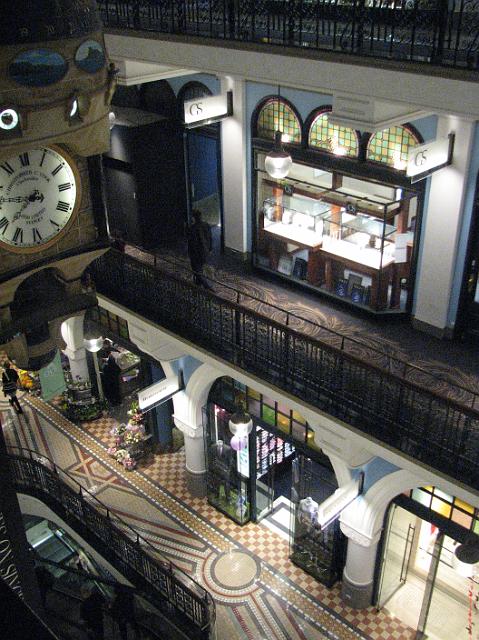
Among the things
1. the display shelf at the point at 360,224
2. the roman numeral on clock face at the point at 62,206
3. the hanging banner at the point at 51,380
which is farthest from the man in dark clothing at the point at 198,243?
the roman numeral on clock face at the point at 62,206

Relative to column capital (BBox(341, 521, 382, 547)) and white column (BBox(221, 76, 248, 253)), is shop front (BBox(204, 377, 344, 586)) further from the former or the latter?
white column (BBox(221, 76, 248, 253))

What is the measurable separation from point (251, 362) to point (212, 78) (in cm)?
541

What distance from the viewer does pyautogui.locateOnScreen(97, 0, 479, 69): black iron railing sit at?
25.7 ft

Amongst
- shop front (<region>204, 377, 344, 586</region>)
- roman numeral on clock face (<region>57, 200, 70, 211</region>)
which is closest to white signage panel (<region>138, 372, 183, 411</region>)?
shop front (<region>204, 377, 344, 586</region>)

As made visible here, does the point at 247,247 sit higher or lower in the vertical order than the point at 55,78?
lower

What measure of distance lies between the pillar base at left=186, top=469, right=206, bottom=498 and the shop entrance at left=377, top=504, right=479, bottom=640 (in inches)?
157

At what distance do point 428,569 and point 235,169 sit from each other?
7299 mm

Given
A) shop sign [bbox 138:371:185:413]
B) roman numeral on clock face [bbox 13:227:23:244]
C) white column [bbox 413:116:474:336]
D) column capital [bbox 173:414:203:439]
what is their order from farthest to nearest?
1. column capital [bbox 173:414:203:439]
2. shop sign [bbox 138:371:185:413]
3. white column [bbox 413:116:474:336]
4. roman numeral on clock face [bbox 13:227:23:244]

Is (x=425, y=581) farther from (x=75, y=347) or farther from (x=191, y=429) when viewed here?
(x=75, y=347)

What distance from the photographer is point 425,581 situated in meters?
11.5

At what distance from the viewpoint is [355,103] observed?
842cm

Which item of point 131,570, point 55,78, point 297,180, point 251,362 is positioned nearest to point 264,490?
point 131,570

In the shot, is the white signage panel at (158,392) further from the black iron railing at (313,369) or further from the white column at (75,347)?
the white column at (75,347)

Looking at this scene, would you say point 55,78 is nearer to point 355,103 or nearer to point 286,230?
point 355,103
